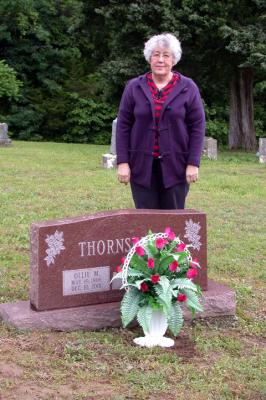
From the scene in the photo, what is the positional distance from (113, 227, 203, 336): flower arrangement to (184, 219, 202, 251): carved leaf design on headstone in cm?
41

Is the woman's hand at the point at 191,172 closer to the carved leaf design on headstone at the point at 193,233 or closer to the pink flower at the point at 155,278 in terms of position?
the carved leaf design on headstone at the point at 193,233

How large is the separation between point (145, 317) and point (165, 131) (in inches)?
51.1

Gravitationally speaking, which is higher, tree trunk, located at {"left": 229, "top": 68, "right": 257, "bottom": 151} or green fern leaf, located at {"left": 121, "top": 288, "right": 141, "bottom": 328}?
tree trunk, located at {"left": 229, "top": 68, "right": 257, "bottom": 151}

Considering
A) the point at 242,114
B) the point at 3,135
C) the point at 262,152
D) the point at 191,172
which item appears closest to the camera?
the point at 191,172

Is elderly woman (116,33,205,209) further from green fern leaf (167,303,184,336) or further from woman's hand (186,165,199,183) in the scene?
green fern leaf (167,303,184,336)

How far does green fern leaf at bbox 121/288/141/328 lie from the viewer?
4043 mm

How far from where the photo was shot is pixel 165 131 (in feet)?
14.8

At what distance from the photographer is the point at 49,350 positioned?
3.95 m

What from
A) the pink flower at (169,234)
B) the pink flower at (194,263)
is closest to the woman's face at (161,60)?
the pink flower at (169,234)

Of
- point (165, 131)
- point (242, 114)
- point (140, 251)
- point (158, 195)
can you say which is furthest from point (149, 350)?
point (242, 114)

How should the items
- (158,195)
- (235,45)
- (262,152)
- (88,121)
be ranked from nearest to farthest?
(158,195) → (262,152) → (235,45) → (88,121)

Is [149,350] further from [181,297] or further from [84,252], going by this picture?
[84,252]

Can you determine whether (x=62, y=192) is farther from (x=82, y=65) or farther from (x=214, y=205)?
(x=82, y=65)

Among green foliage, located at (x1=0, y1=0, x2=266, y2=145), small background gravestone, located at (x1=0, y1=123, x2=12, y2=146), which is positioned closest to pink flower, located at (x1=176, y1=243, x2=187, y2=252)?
green foliage, located at (x1=0, y1=0, x2=266, y2=145)
